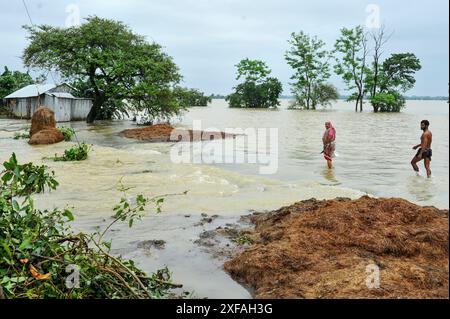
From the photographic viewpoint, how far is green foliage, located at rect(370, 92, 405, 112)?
167 feet

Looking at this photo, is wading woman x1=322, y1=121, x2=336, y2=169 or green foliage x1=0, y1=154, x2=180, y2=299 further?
wading woman x1=322, y1=121, x2=336, y2=169

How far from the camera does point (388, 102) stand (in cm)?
5103

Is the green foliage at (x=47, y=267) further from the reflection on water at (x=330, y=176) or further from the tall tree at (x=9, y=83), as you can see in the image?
the tall tree at (x=9, y=83)

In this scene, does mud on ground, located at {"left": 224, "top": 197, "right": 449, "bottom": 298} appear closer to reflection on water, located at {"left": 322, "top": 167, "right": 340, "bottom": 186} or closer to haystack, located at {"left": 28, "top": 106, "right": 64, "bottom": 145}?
reflection on water, located at {"left": 322, "top": 167, "right": 340, "bottom": 186}

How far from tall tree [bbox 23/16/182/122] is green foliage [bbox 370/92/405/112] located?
3080 cm

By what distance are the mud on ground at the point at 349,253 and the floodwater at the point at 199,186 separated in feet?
1.37

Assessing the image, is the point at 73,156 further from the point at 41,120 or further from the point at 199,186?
the point at 41,120

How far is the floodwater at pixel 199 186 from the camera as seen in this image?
577 cm

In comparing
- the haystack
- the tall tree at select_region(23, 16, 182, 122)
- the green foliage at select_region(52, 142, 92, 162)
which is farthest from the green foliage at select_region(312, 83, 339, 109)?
the green foliage at select_region(52, 142, 92, 162)

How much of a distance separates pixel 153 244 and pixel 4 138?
701 inches

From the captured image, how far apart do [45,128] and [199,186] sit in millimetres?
12222

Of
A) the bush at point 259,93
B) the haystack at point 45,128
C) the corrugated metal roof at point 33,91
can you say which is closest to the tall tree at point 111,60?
the corrugated metal roof at point 33,91
